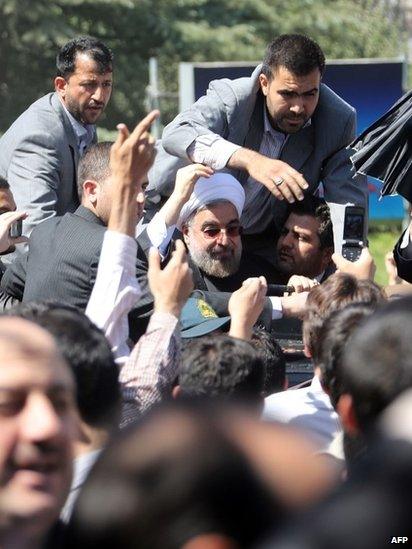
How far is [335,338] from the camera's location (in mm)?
2857

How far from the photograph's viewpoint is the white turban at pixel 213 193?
5.11 m

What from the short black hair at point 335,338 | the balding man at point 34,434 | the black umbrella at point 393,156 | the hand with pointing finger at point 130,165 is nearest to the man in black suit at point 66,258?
the hand with pointing finger at point 130,165

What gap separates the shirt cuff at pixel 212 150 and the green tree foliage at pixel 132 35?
13.9 meters

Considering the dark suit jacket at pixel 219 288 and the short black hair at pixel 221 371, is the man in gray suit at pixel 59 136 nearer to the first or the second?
the dark suit jacket at pixel 219 288

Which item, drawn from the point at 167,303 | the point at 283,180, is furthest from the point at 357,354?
the point at 283,180

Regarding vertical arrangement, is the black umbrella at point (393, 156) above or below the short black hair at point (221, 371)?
below

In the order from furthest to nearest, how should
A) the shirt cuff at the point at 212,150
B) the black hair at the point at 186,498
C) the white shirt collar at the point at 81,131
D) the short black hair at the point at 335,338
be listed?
1. the white shirt collar at the point at 81,131
2. the shirt cuff at the point at 212,150
3. the short black hair at the point at 335,338
4. the black hair at the point at 186,498

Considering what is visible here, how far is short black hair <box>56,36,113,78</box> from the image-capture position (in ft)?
19.0

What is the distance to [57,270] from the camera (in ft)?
13.1

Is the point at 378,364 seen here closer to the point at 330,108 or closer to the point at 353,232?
the point at 353,232

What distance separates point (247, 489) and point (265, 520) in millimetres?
36

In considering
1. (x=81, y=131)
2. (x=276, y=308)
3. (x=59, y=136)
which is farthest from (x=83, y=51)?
(x=276, y=308)

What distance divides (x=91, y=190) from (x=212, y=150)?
79 cm

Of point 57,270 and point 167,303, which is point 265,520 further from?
point 57,270
